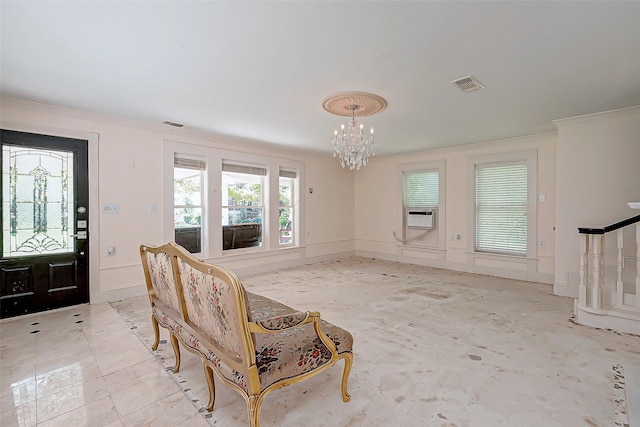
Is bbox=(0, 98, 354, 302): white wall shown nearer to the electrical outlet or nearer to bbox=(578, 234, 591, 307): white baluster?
the electrical outlet

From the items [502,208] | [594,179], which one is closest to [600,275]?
[594,179]

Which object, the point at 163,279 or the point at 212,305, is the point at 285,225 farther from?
the point at 212,305

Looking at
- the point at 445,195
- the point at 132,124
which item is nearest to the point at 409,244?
the point at 445,195

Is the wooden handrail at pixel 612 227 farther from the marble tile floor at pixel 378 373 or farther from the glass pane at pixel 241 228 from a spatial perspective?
the glass pane at pixel 241 228

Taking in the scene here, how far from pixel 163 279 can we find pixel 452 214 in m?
5.34

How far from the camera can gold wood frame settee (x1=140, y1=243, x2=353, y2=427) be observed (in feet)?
4.66

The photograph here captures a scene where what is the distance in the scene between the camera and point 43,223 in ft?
11.5

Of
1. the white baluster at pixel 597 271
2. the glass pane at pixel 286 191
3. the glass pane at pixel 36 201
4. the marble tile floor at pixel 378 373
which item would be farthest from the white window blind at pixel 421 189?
the glass pane at pixel 36 201

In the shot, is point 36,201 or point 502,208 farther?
point 502,208

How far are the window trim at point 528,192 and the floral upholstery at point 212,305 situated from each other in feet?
17.2

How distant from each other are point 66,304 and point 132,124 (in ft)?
8.09

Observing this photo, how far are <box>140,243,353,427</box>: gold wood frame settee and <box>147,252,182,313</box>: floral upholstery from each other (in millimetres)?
11

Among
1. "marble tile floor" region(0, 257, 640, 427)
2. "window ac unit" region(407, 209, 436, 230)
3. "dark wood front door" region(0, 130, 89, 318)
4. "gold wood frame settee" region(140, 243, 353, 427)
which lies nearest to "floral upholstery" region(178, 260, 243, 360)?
"gold wood frame settee" region(140, 243, 353, 427)

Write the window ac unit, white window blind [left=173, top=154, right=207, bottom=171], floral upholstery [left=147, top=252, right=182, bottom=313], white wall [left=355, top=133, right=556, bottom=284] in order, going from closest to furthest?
floral upholstery [left=147, top=252, right=182, bottom=313]
white window blind [left=173, top=154, right=207, bottom=171]
white wall [left=355, top=133, right=556, bottom=284]
the window ac unit
